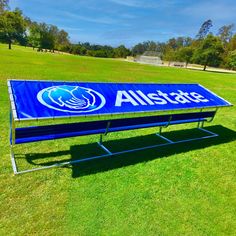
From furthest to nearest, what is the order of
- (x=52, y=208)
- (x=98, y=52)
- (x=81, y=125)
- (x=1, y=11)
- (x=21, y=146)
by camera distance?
(x=98, y=52) < (x=1, y=11) < (x=21, y=146) < (x=81, y=125) < (x=52, y=208)

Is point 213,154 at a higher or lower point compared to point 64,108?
lower

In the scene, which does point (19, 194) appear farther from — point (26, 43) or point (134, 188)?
point (26, 43)

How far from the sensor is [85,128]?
5.31 meters

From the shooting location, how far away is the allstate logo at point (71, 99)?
4.70 meters

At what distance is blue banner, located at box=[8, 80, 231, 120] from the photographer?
447 cm

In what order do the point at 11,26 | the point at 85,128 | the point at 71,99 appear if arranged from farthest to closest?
the point at 11,26, the point at 85,128, the point at 71,99

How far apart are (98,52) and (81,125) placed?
8187cm

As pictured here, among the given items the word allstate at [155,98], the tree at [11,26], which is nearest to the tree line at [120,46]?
the tree at [11,26]

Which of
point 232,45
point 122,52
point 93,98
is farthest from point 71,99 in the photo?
point 122,52

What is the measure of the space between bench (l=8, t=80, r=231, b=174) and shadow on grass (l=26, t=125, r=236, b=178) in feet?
0.57

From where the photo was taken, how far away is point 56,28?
12094cm

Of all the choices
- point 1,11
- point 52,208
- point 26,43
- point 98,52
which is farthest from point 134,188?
point 26,43

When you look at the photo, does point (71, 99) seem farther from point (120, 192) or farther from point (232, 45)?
point (232, 45)

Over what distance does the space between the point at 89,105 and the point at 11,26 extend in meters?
71.7
